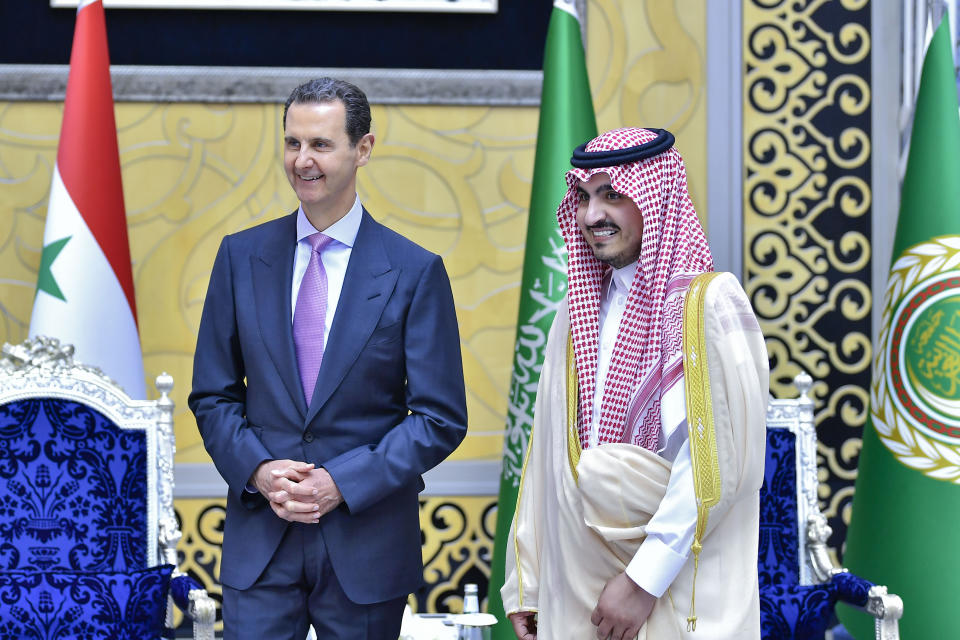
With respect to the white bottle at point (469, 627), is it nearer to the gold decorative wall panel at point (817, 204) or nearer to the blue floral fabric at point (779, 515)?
the blue floral fabric at point (779, 515)

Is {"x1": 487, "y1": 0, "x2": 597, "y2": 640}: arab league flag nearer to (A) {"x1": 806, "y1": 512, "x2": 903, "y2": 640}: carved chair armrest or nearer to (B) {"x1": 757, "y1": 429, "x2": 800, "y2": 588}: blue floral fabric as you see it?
(B) {"x1": 757, "y1": 429, "x2": 800, "y2": 588}: blue floral fabric

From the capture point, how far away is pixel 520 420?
125 inches

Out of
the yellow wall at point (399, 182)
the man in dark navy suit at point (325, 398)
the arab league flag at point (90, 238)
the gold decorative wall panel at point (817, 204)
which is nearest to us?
the man in dark navy suit at point (325, 398)

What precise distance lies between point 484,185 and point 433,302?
1.77m

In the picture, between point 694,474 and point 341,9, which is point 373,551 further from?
point 341,9

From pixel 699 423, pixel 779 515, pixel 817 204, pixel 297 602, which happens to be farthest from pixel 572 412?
pixel 817 204

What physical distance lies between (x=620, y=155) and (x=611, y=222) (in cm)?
11

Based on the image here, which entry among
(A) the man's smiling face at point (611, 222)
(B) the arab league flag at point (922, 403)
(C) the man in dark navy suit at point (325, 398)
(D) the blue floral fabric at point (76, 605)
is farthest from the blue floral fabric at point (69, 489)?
(B) the arab league flag at point (922, 403)

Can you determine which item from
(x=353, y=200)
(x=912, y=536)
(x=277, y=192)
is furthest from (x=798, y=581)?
(x=277, y=192)

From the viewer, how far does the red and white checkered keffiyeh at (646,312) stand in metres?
1.70

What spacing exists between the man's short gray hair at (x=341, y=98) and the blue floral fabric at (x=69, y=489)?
1345 mm

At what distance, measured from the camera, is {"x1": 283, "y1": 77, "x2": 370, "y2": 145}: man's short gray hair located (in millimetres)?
1869

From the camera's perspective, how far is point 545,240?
10.5 ft

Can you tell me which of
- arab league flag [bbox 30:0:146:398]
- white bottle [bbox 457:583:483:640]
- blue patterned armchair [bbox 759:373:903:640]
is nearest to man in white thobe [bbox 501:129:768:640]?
white bottle [bbox 457:583:483:640]
